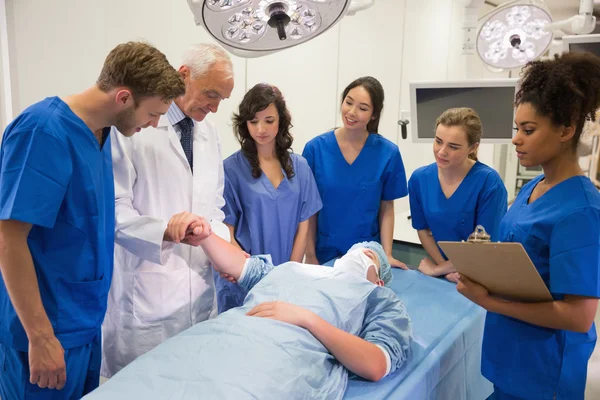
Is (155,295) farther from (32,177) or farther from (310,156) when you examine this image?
(310,156)

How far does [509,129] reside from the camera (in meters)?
2.23

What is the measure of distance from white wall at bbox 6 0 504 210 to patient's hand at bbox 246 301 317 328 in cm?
122

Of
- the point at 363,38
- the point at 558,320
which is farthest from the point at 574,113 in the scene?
the point at 363,38

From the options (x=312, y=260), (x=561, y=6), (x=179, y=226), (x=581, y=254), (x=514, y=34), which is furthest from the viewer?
(x=561, y=6)

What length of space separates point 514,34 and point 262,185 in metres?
2.61

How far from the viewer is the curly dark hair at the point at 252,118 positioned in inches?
70.9

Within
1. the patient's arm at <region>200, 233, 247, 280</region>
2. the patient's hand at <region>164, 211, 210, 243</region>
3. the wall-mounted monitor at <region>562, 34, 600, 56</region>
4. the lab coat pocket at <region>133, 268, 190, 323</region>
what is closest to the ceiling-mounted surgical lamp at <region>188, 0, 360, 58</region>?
the patient's hand at <region>164, 211, 210, 243</region>

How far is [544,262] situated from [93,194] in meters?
1.08

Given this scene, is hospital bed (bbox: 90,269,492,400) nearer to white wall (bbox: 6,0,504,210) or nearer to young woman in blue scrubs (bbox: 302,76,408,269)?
young woman in blue scrubs (bbox: 302,76,408,269)

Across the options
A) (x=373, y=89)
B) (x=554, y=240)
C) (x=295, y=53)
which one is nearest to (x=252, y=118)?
(x=373, y=89)

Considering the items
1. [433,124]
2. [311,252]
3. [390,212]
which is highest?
[433,124]

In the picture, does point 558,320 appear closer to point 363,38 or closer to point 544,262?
point 544,262

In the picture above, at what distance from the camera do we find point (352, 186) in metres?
2.11

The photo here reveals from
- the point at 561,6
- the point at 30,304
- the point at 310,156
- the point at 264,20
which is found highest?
the point at 561,6
